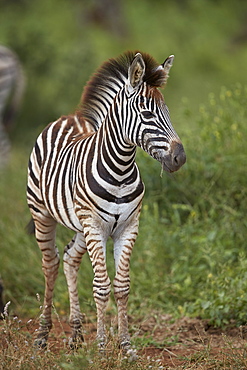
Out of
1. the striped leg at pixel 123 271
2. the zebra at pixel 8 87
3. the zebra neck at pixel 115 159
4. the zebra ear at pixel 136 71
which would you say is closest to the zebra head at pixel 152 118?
the zebra ear at pixel 136 71

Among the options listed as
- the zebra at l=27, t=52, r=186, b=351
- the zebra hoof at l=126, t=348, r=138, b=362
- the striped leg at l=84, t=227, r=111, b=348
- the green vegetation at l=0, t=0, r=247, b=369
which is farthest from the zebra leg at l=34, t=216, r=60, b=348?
the zebra hoof at l=126, t=348, r=138, b=362

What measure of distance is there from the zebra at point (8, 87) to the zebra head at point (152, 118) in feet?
27.9

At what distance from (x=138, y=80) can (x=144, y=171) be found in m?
3.00

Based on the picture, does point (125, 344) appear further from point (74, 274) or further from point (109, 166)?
point (109, 166)

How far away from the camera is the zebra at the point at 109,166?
4.77 m

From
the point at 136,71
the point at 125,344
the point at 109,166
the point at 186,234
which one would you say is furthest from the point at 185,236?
the point at 136,71

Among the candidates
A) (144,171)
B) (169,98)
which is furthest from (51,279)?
(169,98)

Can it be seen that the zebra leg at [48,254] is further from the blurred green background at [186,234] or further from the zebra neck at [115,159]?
the zebra neck at [115,159]

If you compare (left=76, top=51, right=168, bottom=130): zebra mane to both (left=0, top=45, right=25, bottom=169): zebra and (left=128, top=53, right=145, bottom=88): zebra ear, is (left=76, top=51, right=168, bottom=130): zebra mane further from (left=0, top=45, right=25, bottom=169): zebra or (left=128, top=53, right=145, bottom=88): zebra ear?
(left=0, top=45, right=25, bottom=169): zebra

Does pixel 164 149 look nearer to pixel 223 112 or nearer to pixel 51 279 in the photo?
pixel 51 279

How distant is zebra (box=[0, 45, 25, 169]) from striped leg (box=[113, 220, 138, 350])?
27.3 feet

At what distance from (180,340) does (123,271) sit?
0.99m

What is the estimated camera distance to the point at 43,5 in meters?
20.5

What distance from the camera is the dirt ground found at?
496cm
